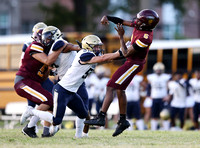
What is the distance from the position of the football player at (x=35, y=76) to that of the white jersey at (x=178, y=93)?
7293 mm

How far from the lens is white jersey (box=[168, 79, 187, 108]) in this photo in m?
15.8

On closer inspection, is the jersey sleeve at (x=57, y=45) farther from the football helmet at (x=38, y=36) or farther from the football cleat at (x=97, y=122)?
the football cleat at (x=97, y=122)

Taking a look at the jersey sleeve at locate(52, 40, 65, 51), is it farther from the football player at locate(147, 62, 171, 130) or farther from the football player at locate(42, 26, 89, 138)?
the football player at locate(147, 62, 171, 130)

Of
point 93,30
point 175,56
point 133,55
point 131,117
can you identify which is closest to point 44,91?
point 133,55

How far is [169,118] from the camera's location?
52.1ft

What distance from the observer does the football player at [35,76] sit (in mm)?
8703

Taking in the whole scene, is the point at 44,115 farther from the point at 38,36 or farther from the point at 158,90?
the point at 158,90

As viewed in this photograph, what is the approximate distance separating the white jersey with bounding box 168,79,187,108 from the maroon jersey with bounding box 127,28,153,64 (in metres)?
7.16

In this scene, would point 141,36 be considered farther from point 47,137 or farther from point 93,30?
point 93,30

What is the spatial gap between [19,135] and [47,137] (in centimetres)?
77

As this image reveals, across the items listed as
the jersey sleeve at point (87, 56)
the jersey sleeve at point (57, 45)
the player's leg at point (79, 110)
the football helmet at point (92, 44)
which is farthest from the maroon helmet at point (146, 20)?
the player's leg at point (79, 110)

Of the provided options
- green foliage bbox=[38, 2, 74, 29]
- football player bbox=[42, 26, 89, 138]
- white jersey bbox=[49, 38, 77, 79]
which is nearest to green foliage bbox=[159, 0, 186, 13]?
green foliage bbox=[38, 2, 74, 29]

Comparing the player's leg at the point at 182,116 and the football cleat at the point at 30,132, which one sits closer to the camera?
the football cleat at the point at 30,132

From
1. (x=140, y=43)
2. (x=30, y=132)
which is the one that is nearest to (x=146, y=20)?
(x=140, y=43)
